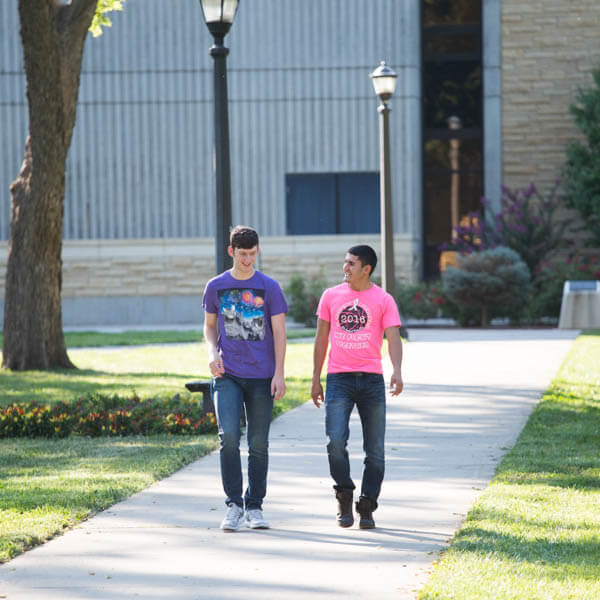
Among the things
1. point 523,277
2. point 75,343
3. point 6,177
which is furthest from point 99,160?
point 523,277

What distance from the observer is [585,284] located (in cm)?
2383

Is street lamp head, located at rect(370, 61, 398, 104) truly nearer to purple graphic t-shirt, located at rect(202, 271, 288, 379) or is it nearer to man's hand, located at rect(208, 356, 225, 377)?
purple graphic t-shirt, located at rect(202, 271, 288, 379)

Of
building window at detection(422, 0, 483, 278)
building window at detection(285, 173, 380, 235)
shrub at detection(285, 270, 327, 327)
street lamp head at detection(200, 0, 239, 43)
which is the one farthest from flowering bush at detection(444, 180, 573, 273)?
street lamp head at detection(200, 0, 239, 43)

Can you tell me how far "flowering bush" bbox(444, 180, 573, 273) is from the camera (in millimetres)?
26641

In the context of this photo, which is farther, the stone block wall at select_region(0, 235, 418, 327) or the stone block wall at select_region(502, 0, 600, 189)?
the stone block wall at select_region(0, 235, 418, 327)

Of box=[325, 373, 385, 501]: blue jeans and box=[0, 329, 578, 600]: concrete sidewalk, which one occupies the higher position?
box=[325, 373, 385, 501]: blue jeans

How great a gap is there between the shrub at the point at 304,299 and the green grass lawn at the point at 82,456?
9.19 m

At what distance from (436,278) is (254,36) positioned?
25.2 ft

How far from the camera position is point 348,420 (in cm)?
638

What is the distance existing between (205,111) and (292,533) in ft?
77.9

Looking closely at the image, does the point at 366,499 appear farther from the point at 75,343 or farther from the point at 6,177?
the point at 6,177

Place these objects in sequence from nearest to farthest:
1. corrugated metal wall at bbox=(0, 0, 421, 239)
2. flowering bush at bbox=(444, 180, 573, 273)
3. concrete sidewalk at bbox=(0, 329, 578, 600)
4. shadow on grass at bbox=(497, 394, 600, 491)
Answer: concrete sidewalk at bbox=(0, 329, 578, 600), shadow on grass at bbox=(497, 394, 600, 491), flowering bush at bbox=(444, 180, 573, 273), corrugated metal wall at bbox=(0, 0, 421, 239)

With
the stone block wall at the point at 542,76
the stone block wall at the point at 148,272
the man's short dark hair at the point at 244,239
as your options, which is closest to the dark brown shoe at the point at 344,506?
the man's short dark hair at the point at 244,239

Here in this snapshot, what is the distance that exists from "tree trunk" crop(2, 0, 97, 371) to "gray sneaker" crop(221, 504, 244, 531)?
987 cm
